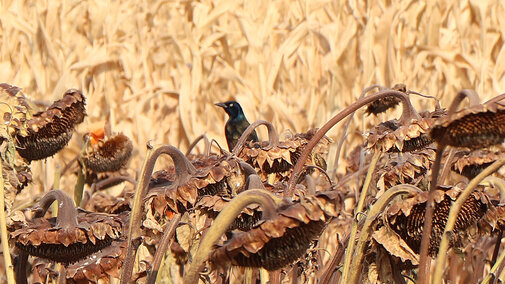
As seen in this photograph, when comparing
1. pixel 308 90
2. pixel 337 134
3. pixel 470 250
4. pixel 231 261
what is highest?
pixel 308 90

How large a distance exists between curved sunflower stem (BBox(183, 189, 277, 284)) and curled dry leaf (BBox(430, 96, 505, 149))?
0.36m

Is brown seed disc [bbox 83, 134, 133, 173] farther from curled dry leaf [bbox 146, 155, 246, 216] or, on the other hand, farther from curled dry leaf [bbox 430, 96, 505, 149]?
curled dry leaf [bbox 430, 96, 505, 149]

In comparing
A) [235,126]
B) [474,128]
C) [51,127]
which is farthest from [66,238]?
[235,126]

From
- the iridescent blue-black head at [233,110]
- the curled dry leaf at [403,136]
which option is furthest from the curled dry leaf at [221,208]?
the iridescent blue-black head at [233,110]

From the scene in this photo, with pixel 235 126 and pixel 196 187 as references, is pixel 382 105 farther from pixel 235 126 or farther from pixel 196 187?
pixel 235 126

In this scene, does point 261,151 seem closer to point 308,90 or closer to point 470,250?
point 470,250

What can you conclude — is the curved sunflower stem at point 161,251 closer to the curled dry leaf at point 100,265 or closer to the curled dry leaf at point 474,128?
the curled dry leaf at point 100,265

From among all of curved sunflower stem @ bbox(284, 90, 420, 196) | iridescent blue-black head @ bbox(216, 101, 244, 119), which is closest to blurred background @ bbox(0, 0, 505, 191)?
iridescent blue-black head @ bbox(216, 101, 244, 119)

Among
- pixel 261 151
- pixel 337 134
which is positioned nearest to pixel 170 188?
pixel 261 151

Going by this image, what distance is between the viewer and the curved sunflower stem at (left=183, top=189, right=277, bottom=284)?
1.32m

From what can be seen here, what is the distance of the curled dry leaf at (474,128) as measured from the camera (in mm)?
1511

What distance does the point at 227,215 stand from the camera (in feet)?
4.33

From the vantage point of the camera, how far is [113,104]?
6633 millimetres

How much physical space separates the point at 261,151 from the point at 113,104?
4.36m
